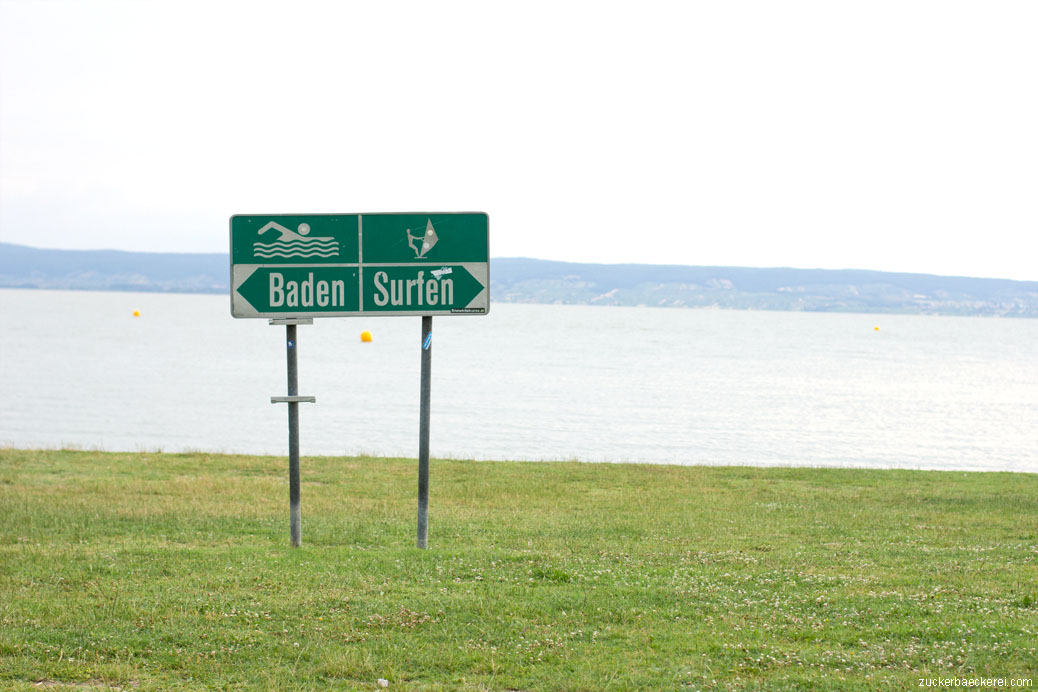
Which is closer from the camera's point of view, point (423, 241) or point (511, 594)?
point (511, 594)

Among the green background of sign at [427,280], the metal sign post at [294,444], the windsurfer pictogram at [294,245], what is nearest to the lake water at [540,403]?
the metal sign post at [294,444]

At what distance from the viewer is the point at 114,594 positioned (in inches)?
282

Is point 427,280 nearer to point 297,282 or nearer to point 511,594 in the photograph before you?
point 297,282

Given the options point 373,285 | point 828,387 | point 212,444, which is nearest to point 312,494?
point 373,285

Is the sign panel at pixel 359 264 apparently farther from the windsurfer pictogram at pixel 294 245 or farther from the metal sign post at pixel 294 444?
the metal sign post at pixel 294 444

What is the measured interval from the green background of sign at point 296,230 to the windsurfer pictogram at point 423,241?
52 cm

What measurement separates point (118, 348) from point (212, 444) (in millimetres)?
61187

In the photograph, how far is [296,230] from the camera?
9.27m

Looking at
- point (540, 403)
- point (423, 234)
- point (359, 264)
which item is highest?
Answer: point (423, 234)

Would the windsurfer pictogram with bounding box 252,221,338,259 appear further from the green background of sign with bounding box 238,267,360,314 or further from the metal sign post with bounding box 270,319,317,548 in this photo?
the metal sign post with bounding box 270,319,317,548

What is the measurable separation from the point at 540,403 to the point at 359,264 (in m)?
39.3

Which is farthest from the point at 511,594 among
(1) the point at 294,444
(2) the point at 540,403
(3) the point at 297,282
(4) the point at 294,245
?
(2) the point at 540,403

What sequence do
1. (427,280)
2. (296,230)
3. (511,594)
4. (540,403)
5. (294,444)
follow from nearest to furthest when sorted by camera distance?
1. (511,594)
2. (296,230)
3. (427,280)
4. (294,444)
5. (540,403)

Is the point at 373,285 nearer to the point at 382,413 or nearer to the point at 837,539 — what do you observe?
the point at 837,539
